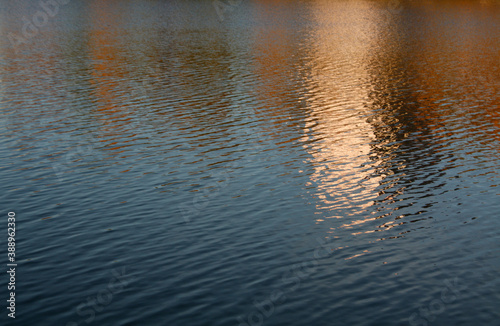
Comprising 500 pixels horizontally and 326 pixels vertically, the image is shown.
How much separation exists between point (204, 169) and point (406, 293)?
18.7 meters

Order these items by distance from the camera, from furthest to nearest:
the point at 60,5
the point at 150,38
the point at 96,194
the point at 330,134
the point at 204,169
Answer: the point at 60,5
the point at 150,38
the point at 330,134
the point at 204,169
the point at 96,194

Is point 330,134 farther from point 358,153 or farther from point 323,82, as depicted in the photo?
point 323,82

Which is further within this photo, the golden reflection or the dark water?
the golden reflection

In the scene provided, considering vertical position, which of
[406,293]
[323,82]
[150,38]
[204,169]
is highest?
[150,38]

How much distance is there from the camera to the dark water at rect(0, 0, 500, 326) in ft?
73.7

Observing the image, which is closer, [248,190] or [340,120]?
[248,190]

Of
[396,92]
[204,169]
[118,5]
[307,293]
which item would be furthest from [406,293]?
[118,5]

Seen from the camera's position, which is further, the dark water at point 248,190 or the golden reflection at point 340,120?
the golden reflection at point 340,120

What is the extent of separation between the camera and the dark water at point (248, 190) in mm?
22453

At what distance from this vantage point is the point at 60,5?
15588cm

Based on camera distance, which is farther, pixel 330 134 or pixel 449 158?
pixel 330 134

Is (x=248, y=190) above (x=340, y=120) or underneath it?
underneath

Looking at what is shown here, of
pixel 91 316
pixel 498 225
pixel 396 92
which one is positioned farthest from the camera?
pixel 396 92

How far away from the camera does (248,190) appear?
34688 mm
